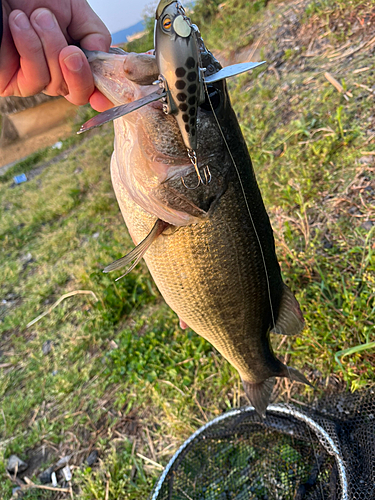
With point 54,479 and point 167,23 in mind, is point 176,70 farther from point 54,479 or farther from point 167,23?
point 54,479

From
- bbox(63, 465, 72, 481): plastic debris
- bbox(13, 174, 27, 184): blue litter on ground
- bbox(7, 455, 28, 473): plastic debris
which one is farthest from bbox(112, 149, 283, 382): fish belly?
bbox(13, 174, 27, 184): blue litter on ground

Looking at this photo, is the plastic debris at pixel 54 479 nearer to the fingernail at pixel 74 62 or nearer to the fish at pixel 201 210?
the fish at pixel 201 210

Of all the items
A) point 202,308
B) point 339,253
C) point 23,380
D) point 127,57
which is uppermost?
point 127,57

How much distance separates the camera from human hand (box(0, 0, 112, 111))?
4.52 ft

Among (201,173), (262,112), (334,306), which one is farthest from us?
(262,112)

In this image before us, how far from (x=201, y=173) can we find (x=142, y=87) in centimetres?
38

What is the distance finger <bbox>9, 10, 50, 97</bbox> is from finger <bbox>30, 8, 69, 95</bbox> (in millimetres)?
18

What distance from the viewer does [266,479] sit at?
2078 millimetres

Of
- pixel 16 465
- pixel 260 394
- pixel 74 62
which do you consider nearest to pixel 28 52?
pixel 74 62

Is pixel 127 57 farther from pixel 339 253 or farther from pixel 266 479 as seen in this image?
pixel 266 479

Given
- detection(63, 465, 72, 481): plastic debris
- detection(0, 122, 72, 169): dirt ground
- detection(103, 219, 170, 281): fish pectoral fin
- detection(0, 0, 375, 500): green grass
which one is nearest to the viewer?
detection(103, 219, 170, 281): fish pectoral fin

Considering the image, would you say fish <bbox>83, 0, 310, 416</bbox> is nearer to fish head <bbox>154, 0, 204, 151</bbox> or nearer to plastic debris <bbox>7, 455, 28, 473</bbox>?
fish head <bbox>154, 0, 204, 151</bbox>

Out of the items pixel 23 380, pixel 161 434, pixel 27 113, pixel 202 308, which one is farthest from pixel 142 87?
pixel 27 113

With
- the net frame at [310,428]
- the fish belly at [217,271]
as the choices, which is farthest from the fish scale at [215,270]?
the net frame at [310,428]
